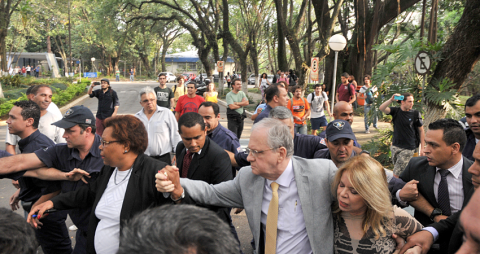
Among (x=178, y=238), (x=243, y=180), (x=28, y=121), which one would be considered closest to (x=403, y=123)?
(x=243, y=180)

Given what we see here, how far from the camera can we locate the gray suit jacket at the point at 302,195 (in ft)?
7.45

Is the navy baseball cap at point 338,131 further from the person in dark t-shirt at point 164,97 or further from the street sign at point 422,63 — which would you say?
the person in dark t-shirt at point 164,97

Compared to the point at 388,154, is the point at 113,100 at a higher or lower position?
higher

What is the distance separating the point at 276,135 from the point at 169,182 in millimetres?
723

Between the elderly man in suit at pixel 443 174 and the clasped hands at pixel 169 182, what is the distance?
5.76ft

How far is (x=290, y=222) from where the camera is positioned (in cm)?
232

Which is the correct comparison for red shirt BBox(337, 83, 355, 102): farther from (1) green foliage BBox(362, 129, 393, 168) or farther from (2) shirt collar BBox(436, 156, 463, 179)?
(2) shirt collar BBox(436, 156, 463, 179)

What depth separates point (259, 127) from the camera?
2.38 meters

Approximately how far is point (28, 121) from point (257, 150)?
2.78m

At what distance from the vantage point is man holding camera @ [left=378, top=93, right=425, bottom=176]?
6.13m

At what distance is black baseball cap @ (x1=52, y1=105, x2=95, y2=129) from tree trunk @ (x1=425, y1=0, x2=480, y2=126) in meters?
6.42

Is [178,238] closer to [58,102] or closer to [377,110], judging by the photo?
[377,110]

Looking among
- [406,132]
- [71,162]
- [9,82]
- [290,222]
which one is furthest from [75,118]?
[9,82]

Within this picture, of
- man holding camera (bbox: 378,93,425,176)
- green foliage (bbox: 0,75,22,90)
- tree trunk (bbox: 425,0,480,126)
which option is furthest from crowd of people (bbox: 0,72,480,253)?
green foliage (bbox: 0,75,22,90)
